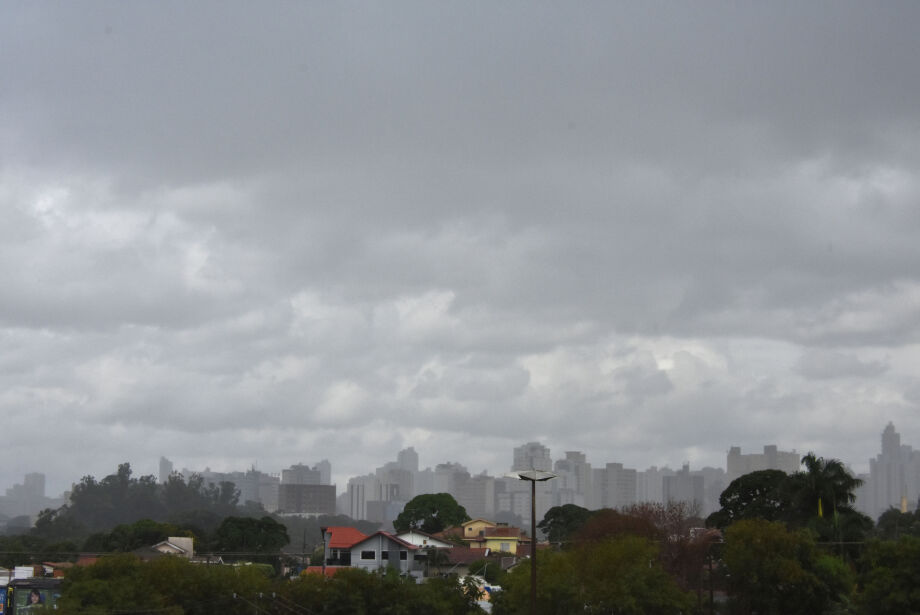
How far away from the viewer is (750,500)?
301ft

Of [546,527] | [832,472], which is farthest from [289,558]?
[832,472]

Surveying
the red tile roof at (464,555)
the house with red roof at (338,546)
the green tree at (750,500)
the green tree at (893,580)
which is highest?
the green tree at (750,500)

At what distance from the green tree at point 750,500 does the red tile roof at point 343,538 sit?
32.0 metres

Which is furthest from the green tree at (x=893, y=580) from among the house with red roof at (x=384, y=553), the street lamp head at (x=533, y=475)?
the house with red roof at (x=384, y=553)

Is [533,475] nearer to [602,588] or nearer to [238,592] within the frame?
[602,588]

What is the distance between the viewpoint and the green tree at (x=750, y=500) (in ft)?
289

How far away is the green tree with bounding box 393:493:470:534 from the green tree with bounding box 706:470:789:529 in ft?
153

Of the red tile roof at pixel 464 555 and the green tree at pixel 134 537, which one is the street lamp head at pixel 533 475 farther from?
the green tree at pixel 134 537

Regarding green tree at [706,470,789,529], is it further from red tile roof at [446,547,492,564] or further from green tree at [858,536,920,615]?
green tree at [858,536,920,615]

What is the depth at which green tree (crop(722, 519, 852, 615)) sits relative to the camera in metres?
49.7

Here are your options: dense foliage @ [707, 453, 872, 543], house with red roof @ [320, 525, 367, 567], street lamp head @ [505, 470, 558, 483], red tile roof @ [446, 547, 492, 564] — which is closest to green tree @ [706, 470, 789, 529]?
dense foliage @ [707, 453, 872, 543]

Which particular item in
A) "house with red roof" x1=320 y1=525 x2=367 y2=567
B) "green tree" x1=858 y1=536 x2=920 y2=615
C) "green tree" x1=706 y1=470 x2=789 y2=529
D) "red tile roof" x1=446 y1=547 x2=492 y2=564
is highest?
"green tree" x1=706 y1=470 x2=789 y2=529

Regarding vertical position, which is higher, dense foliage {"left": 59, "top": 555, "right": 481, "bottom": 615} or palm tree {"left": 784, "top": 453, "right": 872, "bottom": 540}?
palm tree {"left": 784, "top": 453, "right": 872, "bottom": 540}

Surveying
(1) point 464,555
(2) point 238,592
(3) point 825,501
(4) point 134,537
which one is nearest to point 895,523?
(1) point 464,555
